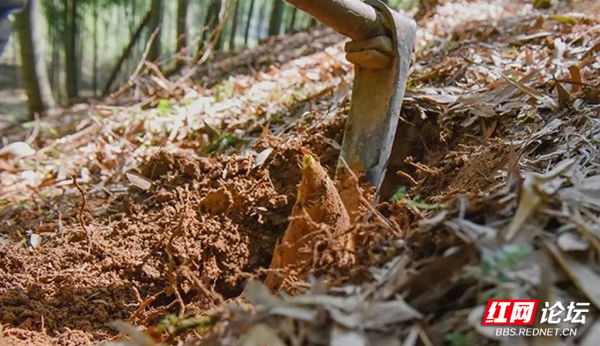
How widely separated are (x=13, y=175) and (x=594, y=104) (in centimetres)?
240

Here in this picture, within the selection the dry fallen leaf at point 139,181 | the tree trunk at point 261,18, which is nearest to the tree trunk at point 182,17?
the dry fallen leaf at point 139,181

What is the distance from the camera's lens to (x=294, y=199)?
1802mm

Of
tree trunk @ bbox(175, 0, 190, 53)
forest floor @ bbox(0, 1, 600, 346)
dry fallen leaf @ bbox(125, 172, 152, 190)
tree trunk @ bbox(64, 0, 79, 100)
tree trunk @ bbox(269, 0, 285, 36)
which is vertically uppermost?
forest floor @ bbox(0, 1, 600, 346)

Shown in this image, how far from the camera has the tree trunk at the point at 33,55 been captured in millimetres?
5191

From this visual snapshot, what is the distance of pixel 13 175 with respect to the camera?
2527 millimetres

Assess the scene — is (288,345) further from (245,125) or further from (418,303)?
(245,125)

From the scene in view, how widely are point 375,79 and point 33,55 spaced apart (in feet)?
15.6

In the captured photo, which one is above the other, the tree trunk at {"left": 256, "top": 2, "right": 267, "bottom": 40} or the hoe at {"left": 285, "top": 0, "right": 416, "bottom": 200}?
the hoe at {"left": 285, "top": 0, "right": 416, "bottom": 200}

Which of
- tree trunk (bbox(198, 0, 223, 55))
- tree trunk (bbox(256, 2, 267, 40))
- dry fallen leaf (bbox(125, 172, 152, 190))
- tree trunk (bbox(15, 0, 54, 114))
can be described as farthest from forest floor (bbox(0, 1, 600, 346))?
tree trunk (bbox(256, 2, 267, 40))

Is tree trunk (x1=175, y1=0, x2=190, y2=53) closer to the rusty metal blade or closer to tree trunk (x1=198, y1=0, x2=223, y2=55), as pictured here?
tree trunk (x1=198, y1=0, x2=223, y2=55)

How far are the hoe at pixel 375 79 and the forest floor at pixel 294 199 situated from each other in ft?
0.46

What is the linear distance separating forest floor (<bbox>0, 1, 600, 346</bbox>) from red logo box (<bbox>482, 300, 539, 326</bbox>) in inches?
0.5

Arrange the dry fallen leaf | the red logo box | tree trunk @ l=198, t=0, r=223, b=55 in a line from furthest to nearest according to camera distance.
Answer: tree trunk @ l=198, t=0, r=223, b=55, the dry fallen leaf, the red logo box

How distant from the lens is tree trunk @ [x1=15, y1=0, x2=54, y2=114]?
5.19 m
